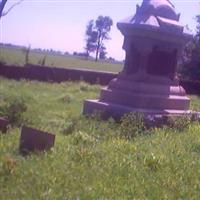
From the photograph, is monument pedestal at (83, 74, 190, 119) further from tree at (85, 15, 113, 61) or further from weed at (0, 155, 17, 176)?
tree at (85, 15, 113, 61)

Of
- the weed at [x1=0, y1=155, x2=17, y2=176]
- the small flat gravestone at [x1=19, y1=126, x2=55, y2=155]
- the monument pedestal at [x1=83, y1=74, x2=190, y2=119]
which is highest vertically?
the monument pedestal at [x1=83, y1=74, x2=190, y2=119]

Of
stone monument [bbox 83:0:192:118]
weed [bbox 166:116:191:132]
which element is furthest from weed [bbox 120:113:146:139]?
stone monument [bbox 83:0:192:118]

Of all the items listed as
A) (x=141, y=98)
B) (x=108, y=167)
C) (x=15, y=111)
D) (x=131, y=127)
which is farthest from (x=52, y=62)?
(x=108, y=167)

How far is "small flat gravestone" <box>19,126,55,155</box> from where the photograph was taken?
22.1ft

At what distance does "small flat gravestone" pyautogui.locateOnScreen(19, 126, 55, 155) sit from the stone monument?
4587mm

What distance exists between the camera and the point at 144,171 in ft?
19.3

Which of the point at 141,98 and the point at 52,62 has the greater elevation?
the point at 141,98

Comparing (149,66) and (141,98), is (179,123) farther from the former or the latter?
(149,66)

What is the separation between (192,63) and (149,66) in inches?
829

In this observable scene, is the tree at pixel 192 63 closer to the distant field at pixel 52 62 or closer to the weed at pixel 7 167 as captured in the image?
the distant field at pixel 52 62

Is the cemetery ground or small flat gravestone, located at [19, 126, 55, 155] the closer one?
the cemetery ground

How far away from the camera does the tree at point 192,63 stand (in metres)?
32.8

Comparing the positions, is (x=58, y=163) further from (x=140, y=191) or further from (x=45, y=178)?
(x=140, y=191)

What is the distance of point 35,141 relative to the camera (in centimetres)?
675
